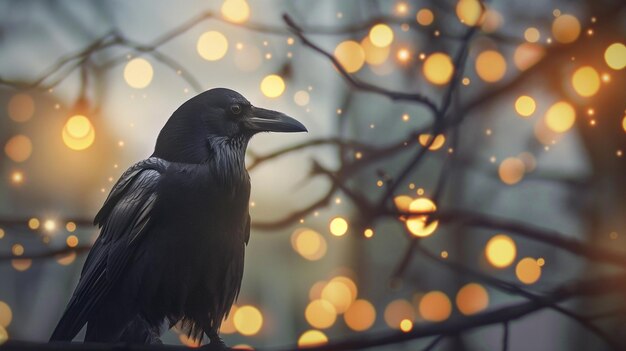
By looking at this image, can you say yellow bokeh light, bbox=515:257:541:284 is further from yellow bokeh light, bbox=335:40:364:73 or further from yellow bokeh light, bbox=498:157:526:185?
yellow bokeh light, bbox=335:40:364:73

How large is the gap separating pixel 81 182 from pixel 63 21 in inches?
27.1

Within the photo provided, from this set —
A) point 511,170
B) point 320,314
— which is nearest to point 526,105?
point 511,170

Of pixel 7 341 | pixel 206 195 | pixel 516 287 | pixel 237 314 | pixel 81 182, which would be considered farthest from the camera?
pixel 237 314

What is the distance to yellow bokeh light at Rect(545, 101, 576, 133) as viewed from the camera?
2732 mm

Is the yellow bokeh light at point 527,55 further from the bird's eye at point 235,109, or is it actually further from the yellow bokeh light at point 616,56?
the bird's eye at point 235,109

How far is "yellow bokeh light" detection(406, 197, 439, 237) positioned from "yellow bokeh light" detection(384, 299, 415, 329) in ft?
1.89

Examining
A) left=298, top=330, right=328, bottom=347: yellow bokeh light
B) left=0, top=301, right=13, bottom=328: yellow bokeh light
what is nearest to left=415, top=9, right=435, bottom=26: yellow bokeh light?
left=298, top=330, right=328, bottom=347: yellow bokeh light

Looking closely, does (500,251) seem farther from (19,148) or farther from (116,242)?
(19,148)

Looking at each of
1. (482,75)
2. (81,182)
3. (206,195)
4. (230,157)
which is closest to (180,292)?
(206,195)

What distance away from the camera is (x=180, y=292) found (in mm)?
1926

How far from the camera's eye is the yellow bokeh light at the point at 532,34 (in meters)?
2.74

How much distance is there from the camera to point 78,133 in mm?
2520

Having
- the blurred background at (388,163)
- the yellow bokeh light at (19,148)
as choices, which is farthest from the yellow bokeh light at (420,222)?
the yellow bokeh light at (19,148)

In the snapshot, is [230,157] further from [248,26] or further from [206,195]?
[248,26]
